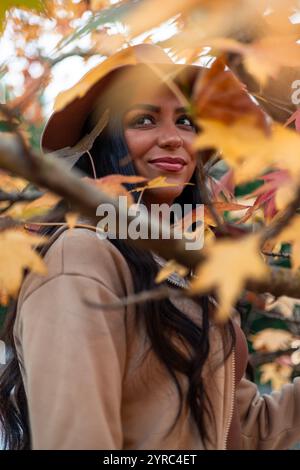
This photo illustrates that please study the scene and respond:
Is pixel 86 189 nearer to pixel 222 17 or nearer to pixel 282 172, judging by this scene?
pixel 222 17

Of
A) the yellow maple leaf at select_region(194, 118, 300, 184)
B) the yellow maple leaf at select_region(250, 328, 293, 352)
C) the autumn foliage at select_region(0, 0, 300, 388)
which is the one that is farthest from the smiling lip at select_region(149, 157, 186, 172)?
the yellow maple leaf at select_region(250, 328, 293, 352)

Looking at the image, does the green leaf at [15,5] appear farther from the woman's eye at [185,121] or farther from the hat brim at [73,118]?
the woman's eye at [185,121]

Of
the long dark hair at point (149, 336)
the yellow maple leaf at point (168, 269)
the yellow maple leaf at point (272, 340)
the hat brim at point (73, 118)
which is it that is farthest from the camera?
the yellow maple leaf at point (272, 340)

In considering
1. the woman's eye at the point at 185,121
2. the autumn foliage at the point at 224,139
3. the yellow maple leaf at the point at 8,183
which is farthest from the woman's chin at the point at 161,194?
the autumn foliage at the point at 224,139

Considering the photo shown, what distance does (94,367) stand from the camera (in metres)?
0.86

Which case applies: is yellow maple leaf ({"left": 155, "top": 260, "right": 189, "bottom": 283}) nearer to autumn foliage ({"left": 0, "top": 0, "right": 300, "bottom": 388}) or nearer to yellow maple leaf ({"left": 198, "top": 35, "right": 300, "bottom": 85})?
autumn foliage ({"left": 0, "top": 0, "right": 300, "bottom": 388})

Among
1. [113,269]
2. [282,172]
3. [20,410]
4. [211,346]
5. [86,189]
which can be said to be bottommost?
[20,410]

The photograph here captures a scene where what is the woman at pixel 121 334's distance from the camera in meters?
0.85

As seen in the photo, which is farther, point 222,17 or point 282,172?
point 282,172

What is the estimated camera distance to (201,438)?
988mm

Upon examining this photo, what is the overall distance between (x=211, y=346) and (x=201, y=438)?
0.49 ft

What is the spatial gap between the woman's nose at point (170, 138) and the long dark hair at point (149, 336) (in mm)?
66

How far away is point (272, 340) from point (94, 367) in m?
1.28
